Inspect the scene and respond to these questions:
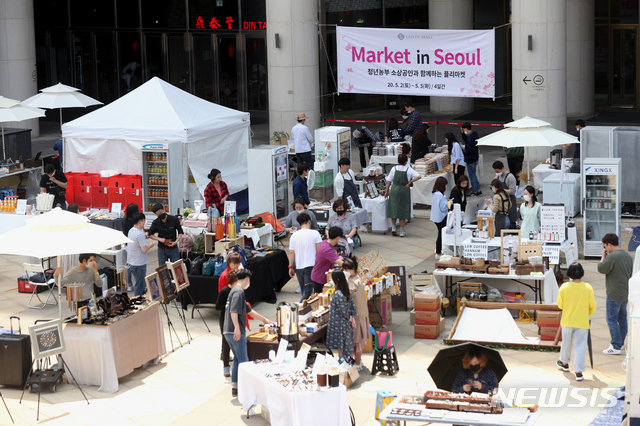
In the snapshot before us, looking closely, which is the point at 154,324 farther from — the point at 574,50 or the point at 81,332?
the point at 574,50

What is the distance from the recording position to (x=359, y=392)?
9.83 metres

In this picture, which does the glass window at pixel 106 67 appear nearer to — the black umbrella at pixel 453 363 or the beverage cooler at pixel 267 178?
the beverage cooler at pixel 267 178

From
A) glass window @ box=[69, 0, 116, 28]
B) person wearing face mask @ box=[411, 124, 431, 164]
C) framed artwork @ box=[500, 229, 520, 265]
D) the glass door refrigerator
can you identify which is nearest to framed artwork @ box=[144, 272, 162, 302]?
framed artwork @ box=[500, 229, 520, 265]

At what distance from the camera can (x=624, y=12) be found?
29.6 m

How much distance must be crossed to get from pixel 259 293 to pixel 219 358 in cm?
202

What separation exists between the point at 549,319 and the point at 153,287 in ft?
16.8

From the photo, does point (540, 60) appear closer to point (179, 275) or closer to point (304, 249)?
point (304, 249)

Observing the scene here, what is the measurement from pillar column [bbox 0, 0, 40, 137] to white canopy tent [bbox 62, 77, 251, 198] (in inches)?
392

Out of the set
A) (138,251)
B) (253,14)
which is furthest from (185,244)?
(253,14)

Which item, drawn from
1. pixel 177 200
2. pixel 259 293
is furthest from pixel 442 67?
pixel 259 293

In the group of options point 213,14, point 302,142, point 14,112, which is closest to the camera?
point 302,142

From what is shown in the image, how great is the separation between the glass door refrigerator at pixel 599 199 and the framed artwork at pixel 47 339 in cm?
896

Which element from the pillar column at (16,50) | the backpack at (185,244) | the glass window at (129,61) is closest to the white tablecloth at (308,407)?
the backpack at (185,244)

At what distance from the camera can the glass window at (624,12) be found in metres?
29.4
